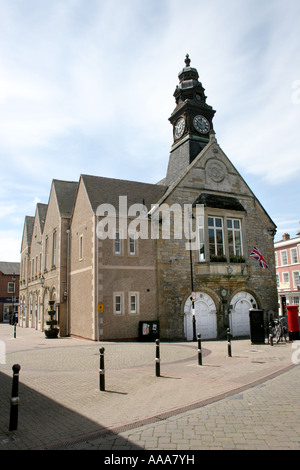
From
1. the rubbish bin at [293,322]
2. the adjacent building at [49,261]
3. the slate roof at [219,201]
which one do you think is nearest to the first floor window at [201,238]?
the slate roof at [219,201]

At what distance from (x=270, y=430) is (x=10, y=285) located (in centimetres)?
6004

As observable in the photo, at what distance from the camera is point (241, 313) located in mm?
23750

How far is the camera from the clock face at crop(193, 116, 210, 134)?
2733 cm

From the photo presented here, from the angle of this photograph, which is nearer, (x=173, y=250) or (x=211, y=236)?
(x=173, y=250)

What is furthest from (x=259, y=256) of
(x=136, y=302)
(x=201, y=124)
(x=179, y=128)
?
(x=179, y=128)

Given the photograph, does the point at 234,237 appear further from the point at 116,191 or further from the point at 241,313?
the point at 116,191

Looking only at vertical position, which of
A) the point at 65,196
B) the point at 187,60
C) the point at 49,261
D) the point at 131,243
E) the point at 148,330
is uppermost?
the point at 187,60

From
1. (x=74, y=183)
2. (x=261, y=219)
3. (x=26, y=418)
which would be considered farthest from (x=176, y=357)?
(x=74, y=183)

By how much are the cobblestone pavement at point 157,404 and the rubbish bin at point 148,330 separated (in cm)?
688

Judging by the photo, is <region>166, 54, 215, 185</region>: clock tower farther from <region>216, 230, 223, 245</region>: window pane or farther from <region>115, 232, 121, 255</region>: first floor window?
<region>115, 232, 121, 255</region>: first floor window

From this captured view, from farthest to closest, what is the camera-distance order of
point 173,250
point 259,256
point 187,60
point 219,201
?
point 187,60 < point 219,201 < point 259,256 < point 173,250

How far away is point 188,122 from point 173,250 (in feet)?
35.4

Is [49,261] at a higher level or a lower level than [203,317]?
higher

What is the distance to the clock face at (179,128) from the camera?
91.3ft
